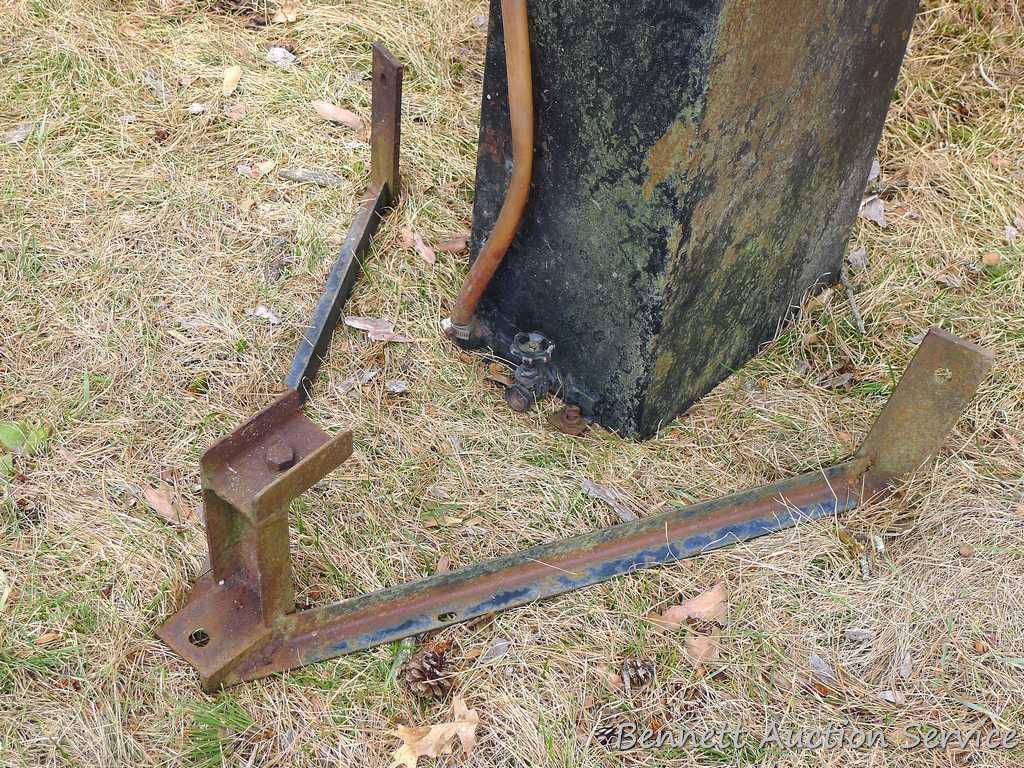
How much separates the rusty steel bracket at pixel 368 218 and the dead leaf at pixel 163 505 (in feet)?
1.67

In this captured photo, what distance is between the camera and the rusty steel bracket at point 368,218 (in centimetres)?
316

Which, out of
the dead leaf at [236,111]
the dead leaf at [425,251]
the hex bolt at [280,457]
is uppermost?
the hex bolt at [280,457]

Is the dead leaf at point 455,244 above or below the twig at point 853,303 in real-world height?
below

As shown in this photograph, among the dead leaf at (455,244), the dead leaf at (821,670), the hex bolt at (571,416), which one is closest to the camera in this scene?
the dead leaf at (821,670)

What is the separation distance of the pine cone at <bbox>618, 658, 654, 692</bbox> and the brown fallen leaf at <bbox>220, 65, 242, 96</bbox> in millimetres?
2853

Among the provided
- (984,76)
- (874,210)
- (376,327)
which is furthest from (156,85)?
(984,76)

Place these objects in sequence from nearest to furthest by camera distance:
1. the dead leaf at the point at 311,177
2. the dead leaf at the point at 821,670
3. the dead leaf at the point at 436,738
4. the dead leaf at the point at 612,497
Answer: the dead leaf at the point at 436,738 < the dead leaf at the point at 821,670 < the dead leaf at the point at 612,497 < the dead leaf at the point at 311,177

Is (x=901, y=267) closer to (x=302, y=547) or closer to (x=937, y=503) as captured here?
(x=937, y=503)

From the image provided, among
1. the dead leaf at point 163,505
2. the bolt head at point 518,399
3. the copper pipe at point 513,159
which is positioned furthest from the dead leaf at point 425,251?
the dead leaf at point 163,505

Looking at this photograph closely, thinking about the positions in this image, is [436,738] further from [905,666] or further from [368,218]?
[368,218]

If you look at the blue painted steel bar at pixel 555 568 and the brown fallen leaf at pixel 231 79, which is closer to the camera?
the blue painted steel bar at pixel 555 568

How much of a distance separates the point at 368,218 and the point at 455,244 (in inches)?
12.9

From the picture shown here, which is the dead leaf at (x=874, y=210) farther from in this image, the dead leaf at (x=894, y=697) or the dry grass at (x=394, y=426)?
the dead leaf at (x=894, y=697)

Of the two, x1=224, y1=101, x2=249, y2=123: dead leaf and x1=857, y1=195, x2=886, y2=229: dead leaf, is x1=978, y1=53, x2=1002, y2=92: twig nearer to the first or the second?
x1=857, y1=195, x2=886, y2=229: dead leaf
